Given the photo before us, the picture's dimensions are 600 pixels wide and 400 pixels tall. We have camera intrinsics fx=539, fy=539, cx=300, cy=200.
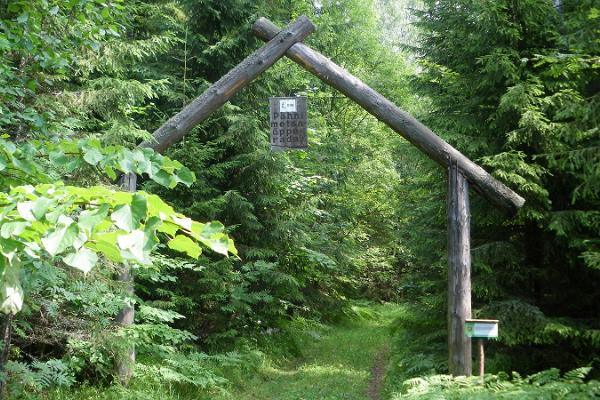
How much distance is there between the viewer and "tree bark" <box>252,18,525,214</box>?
22.1ft

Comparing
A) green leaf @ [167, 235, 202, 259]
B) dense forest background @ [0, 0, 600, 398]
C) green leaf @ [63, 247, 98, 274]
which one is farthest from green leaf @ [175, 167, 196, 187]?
green leaf @ [63, 247, 98, 274]

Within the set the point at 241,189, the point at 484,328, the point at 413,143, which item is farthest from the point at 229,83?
the point at 484,328

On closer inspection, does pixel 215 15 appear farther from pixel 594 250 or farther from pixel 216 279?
pixel 594 250

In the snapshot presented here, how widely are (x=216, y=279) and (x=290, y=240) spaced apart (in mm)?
2338

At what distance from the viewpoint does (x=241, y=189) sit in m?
10.5

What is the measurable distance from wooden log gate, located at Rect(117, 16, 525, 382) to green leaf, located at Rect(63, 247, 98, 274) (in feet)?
18.1

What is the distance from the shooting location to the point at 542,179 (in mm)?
7676

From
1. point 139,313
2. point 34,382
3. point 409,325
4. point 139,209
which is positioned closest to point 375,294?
point 409,325

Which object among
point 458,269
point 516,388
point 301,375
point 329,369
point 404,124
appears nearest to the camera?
point 516,388

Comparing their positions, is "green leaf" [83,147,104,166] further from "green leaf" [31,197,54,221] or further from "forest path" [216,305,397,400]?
"forest path" [216,305,397,400]

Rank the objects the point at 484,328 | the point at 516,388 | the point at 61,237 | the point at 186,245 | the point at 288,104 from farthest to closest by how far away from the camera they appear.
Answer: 1. the point at 288,104
2. the point at 484,328
3. the point at 516,388
4. the point at 186,245
5. the point at 61,237

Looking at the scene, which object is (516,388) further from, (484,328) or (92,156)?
(92,156)

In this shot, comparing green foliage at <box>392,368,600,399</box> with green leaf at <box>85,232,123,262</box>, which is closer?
green leaf at <box>85,232,123,262</box>

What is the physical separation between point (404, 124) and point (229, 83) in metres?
2.34
